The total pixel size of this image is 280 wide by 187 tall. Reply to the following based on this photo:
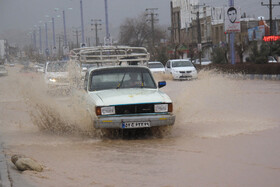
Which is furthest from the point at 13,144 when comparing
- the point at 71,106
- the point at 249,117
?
the point at 249,117

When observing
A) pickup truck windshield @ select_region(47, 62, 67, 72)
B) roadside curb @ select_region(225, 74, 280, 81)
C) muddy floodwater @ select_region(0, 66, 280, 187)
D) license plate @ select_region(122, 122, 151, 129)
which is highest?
pickup truck windshield @ select_region(47, 62, 67, 72)

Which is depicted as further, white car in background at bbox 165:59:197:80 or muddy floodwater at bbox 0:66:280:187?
white car in background at bbox 165:59:197:80

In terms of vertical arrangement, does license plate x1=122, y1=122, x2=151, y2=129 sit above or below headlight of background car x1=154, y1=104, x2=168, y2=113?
below

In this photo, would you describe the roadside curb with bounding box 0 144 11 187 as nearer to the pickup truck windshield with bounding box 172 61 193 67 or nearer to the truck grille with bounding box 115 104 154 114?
the truck grille with bounding box 115 104 154 114

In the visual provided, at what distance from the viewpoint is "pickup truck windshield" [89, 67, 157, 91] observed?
34.3ft

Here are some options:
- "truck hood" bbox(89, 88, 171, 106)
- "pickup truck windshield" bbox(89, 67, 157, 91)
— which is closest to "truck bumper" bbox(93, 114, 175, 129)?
"truck hood" bbox(89, 88, 171, 106)

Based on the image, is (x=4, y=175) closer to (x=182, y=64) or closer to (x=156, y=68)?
(x=182, y=64)

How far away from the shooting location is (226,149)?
8.52 meters

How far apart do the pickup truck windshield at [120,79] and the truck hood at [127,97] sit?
36 cm

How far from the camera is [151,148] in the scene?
8836 millimetres

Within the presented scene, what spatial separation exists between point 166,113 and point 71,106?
2533mm

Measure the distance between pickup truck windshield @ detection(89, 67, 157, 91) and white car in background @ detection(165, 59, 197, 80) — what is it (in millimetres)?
23052

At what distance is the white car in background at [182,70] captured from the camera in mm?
33844

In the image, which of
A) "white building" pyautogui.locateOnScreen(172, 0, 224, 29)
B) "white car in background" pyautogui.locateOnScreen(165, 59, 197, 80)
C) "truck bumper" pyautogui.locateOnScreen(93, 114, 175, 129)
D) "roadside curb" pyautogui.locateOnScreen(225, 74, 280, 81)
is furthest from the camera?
"white building" pyautogui.locateOnScreen(172, 0, 224, 29)
